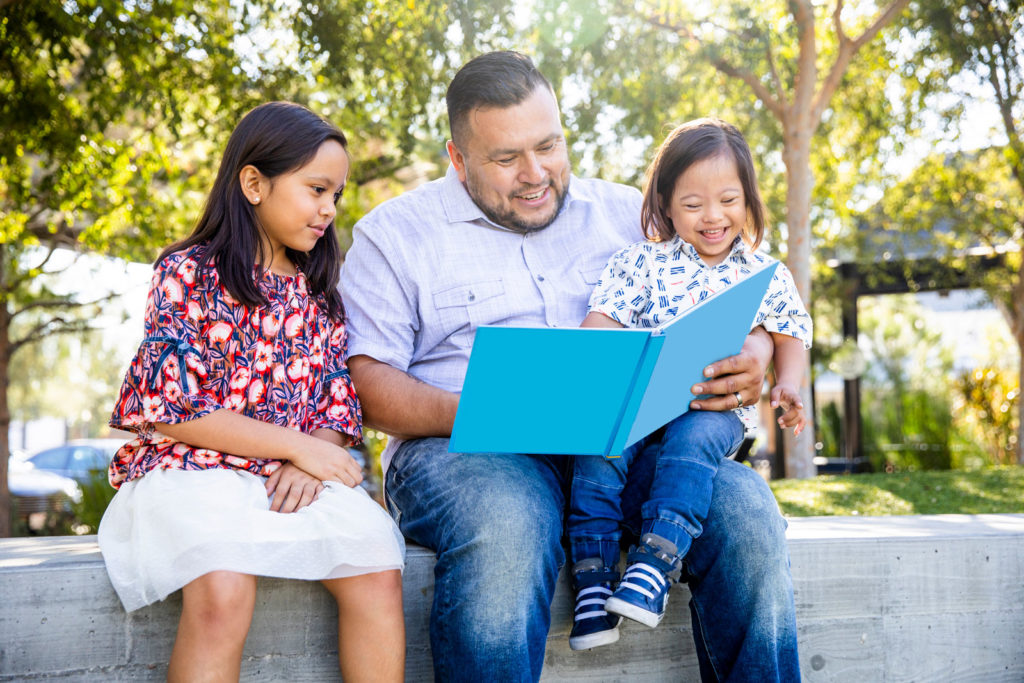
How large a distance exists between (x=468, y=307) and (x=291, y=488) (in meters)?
0.72

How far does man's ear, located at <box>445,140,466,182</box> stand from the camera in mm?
2588

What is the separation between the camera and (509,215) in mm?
A: 2492

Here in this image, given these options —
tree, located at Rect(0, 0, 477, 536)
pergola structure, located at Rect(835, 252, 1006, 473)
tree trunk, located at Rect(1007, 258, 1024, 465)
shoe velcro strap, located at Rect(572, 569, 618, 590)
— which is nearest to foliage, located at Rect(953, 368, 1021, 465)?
tree trunk, located at Rect(1007, 258, 1024, 465)

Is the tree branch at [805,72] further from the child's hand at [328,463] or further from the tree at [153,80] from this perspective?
the child's hand at [328,463]

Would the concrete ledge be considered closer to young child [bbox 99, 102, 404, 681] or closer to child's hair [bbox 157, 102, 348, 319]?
young child [bbox 99, 102, 404, 681]

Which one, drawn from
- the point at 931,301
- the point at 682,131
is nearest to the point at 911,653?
the point at 682,131

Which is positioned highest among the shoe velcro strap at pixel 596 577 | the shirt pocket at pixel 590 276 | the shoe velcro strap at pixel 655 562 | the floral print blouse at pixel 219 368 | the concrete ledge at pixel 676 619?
the shirt pocket at pixel 590 276

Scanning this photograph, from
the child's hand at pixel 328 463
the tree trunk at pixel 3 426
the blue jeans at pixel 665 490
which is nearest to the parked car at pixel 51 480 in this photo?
the tree trunk at pixel 3 426

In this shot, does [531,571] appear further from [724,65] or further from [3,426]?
[3,426]

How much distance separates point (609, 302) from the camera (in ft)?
7.76

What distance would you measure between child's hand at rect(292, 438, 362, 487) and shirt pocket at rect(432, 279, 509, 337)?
1.67 ft

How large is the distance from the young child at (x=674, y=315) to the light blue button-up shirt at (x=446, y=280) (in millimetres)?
143

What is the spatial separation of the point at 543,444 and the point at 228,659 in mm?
732

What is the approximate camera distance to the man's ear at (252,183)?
217 centimetres
